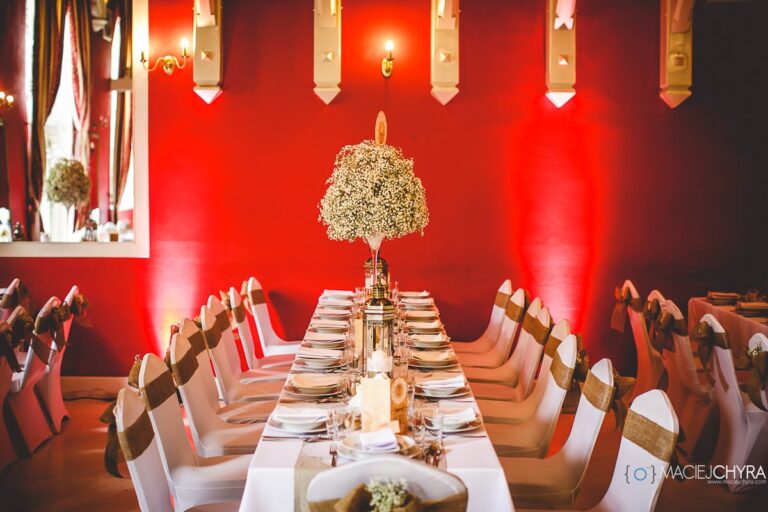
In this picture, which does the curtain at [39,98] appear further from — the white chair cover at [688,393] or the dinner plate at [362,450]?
the white chair cover at [688,393]

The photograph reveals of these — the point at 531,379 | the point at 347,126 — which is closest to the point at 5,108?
the point at 347,126

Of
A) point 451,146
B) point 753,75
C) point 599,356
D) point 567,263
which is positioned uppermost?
point 753,75

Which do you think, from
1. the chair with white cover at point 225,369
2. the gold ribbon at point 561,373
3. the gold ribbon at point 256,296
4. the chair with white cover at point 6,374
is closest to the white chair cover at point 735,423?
the gold ribbon at point 561,373

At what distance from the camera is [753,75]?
235 inches

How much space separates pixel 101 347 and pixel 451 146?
359cm

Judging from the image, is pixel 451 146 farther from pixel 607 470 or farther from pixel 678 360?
pixel 607 470

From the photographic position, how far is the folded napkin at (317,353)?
3.62 meters

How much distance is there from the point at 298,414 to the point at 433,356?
1.19 metres

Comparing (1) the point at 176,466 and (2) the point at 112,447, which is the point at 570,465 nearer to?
(1) the point at 176,466

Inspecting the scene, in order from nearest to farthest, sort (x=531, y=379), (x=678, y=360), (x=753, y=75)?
(x=531, y=379)
(x=678, y=360)
(x=753, y=75)

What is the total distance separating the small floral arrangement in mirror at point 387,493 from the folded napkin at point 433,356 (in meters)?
1.87

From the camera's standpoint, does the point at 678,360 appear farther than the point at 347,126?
No

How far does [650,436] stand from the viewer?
90.0 inches

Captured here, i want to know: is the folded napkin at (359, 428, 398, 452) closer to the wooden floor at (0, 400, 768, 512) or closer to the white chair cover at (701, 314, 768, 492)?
the wooden floor at (0, 400, 768, 512)
